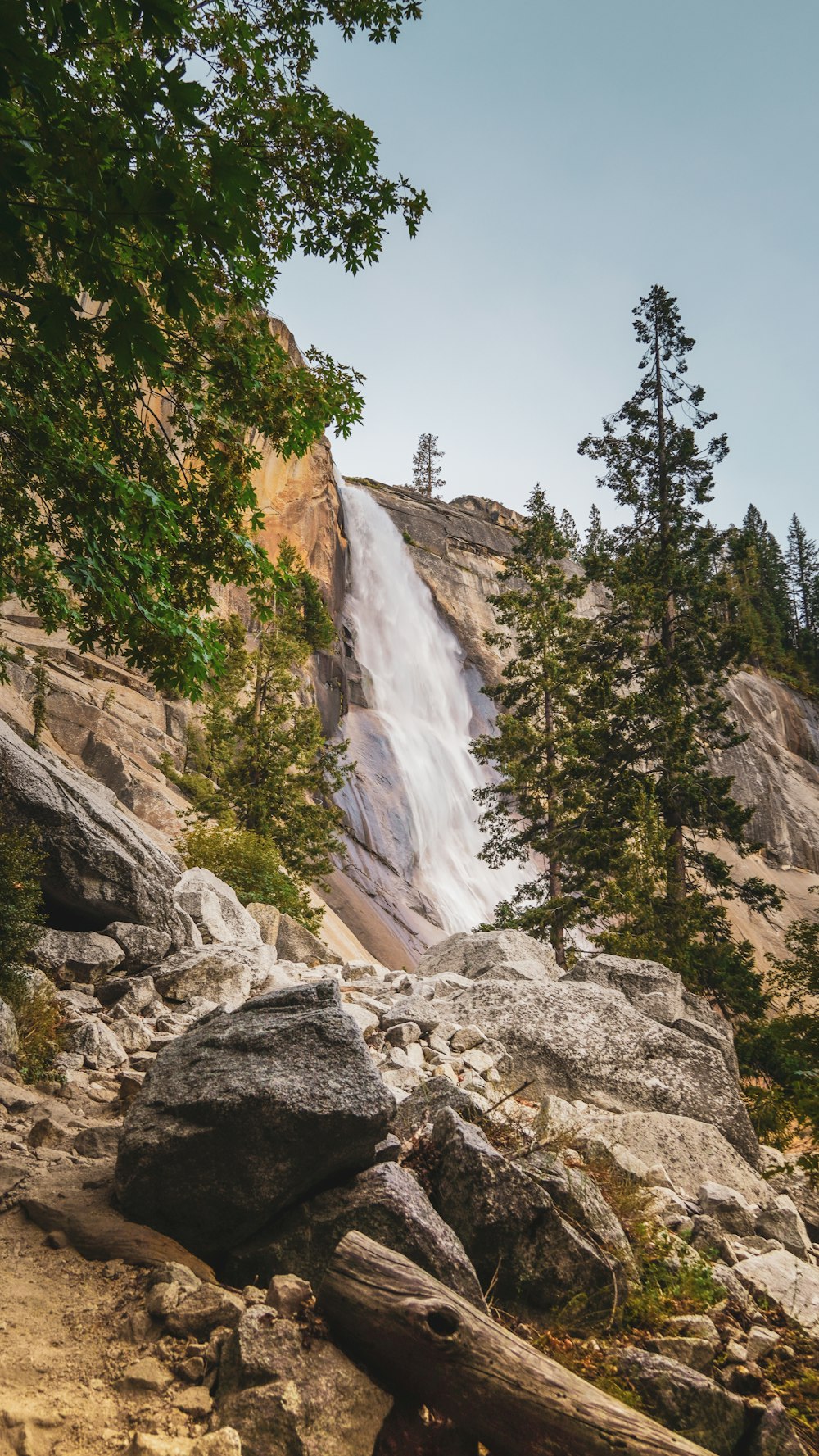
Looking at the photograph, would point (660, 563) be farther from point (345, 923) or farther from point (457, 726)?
point (457, 726)

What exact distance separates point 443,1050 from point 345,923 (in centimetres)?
1669

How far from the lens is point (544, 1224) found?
4684 millimetres

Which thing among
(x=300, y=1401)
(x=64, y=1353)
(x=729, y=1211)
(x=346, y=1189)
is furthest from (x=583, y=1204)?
(x=64, y=1353)

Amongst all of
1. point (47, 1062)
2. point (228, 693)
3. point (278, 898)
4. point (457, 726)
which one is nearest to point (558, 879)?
point (278, 898)

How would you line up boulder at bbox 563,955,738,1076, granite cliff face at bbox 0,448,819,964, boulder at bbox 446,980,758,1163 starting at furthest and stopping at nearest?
1. granite cliff face at bbox 0,448,819,964
2. boulder at bbox 563,955,738,1076
3. boulder at bbox 446,980,758,1163

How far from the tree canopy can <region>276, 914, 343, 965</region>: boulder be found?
24.1 feet

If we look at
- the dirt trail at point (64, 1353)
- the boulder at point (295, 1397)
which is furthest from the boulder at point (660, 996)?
the dirt trail at point (64, 1353)

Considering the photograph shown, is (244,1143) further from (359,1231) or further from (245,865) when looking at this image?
(245,865)

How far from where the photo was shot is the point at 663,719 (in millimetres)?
20219

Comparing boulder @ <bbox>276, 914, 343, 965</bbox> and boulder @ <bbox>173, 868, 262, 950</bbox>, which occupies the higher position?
boulder @ <bbox>173, 868, 262, 950</bbox>

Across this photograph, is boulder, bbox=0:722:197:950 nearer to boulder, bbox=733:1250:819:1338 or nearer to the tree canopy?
the tree canopy

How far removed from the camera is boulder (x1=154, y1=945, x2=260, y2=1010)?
8.60 metres

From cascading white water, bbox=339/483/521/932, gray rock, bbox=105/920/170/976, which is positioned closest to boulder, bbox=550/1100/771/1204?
gray rock, bbox=105/920/170/976

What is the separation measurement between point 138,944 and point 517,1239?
5662 mm
